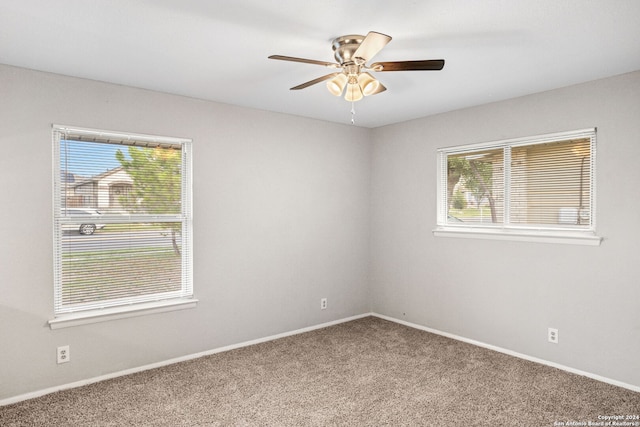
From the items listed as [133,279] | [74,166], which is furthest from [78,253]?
[74,166]

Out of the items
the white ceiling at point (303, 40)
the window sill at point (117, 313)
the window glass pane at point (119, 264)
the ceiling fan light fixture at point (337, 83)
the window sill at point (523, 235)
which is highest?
the white ceiling at point (303, 40)

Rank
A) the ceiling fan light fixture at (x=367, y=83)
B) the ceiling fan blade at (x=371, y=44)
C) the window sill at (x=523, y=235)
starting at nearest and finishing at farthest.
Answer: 1. the ceiling fan blade at (x=371, y=44)
2. the ceiling fan light fixture at (x=367, y=83)
3. the window sill at (x=523, y=235)

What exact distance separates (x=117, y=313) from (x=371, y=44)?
280cm

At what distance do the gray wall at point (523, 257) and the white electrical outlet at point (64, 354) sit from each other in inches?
131

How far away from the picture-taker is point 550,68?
286 cm

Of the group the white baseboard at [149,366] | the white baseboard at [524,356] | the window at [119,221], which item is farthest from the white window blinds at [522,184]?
the window at [119,221]

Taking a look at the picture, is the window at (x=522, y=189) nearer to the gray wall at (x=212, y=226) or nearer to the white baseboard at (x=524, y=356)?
the white baseboard at (x=524, y=356)

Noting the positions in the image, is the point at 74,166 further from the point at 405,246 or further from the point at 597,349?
the point at 597,349

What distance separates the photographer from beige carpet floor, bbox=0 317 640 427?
258 centimetres

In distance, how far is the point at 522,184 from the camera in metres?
3.69

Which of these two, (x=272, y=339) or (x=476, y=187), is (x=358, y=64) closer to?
(x=476, y=187)

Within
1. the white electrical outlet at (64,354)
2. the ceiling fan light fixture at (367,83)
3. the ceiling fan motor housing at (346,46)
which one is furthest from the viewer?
the white electrical outlet at (64,354)

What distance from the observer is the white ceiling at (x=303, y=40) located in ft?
6.60

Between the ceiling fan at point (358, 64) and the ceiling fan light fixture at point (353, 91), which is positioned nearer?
the ceiling fan at point (358, 64)
